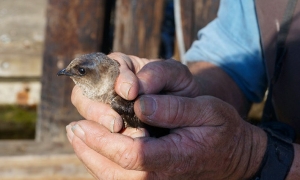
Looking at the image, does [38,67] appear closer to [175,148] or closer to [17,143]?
[17,143]

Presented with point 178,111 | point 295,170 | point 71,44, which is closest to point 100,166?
point 178,111

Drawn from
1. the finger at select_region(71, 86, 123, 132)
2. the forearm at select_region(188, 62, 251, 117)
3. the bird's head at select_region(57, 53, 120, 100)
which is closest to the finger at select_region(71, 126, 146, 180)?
the finger at select_region(71, 86, 123, 132)

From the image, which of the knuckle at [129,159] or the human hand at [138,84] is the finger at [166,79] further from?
the knuckle at [129,159]

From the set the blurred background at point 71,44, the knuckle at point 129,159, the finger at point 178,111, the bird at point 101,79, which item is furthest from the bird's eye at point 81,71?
the blurred background at point 71,44

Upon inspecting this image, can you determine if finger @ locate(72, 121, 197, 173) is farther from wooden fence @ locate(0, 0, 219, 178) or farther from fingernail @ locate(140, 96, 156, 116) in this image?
wooden fence @ locate(0, 0, 219, 178)

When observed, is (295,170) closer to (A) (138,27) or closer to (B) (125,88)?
(B) (125,88)
